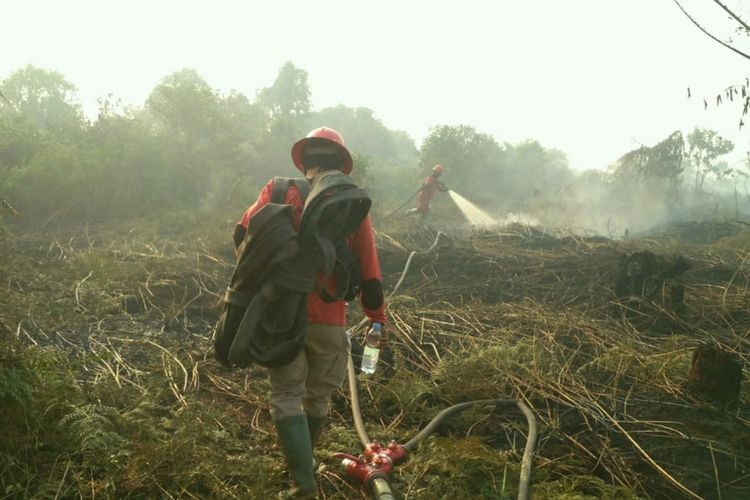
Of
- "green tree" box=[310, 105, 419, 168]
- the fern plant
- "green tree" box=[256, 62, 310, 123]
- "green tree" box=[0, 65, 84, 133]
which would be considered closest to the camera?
the fern plant

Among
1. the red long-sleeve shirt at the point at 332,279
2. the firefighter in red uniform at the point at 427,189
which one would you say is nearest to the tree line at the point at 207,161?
the red long-sleeve shirt at the point at 332,279

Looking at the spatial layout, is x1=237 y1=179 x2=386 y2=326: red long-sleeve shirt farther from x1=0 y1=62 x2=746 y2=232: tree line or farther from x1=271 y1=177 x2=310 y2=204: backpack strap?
x1=0 y1=62 x2=746 y2=232: tree line

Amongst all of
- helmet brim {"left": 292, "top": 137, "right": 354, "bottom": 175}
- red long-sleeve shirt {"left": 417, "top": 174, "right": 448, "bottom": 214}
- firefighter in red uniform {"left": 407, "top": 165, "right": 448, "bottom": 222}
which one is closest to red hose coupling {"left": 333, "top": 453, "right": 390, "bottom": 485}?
helmet brim {"left": 292, "top": 137, "right": 354, "bottom": 175}

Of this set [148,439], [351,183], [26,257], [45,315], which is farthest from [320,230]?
[26,257]

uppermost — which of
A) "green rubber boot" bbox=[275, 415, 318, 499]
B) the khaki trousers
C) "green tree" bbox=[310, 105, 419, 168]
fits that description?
"green tree" bbox=[310, 105, 419, 168]

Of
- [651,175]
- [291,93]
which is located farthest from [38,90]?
[651,175]

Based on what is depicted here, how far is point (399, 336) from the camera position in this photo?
528cm

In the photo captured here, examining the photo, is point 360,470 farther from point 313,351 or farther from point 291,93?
point 291,93

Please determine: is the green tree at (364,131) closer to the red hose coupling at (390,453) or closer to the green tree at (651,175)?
the green tree at (651,175)

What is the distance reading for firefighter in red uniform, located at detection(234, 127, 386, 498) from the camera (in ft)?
8.80

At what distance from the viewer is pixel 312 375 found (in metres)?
2.93

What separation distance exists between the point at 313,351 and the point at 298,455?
51cm

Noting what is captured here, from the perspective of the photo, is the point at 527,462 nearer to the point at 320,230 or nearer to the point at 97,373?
the point at 320,230

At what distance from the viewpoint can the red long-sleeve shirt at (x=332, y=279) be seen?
2.84 meters
